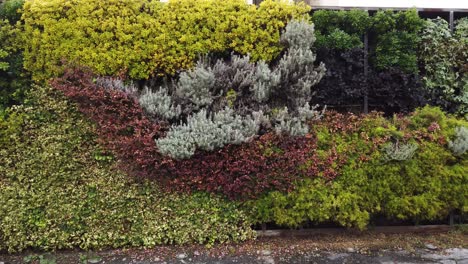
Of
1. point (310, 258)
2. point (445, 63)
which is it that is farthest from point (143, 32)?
point (445, 63)

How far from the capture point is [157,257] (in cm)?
436

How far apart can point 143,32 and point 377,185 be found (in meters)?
3.28

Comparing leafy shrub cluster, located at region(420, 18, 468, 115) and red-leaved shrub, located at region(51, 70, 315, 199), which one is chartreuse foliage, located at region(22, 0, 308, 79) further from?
leafy shrub cluster, located at region(420, 18, 468, 115)

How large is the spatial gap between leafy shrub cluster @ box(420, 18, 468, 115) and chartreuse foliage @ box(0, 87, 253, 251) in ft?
10.8

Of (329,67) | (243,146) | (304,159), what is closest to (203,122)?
(243,146)

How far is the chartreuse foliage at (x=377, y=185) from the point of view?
448 centimetres

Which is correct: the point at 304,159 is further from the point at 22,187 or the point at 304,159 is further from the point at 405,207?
the point at 22,187

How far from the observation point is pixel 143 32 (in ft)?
15.6

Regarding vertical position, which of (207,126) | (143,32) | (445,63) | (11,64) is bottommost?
(207,126)

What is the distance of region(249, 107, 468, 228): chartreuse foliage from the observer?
14.7 feet

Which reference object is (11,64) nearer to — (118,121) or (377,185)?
(118,121)

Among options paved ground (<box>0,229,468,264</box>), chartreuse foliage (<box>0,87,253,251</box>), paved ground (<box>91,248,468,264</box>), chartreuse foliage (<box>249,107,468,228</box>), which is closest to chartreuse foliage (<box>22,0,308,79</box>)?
chartreuse foliage (<box>0,87,253,251</box>)

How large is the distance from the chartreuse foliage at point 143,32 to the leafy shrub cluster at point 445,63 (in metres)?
1.90

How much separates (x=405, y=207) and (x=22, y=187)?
4.32 m
